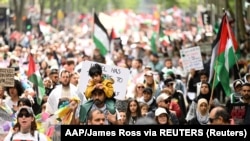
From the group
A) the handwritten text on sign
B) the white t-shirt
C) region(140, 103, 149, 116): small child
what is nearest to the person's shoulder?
the white t-shirt

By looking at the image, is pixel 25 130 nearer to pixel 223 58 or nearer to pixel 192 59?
pixel 223 58

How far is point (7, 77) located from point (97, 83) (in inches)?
112

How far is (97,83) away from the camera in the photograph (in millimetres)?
13641

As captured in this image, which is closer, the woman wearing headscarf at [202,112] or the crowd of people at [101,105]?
the crowd of people at [101,105]

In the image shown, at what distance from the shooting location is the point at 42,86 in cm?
1845

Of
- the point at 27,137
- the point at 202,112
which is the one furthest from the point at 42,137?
the point at 202,112

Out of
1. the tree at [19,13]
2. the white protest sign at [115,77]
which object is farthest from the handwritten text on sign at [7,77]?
the tree at [19,13]

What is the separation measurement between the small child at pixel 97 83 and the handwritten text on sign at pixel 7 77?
5.78 ft

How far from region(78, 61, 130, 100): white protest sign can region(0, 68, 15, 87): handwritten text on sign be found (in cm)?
111

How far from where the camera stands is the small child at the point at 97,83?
13.2 m

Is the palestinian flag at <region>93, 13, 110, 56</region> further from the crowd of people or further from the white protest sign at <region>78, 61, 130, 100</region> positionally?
the white protest sign at <region>78, 61, 130, 100</region>

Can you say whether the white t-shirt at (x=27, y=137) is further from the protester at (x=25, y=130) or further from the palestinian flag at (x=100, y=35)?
the palestinian flag at (x=100, y=35)

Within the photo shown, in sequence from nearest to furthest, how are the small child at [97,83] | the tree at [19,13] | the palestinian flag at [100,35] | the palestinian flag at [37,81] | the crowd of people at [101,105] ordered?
the crowd of people at [101,105] < the small child at [97,83] < the palestinian flag at [37,81] < the palestinian flag at [100,35] < the tree at [19,13]

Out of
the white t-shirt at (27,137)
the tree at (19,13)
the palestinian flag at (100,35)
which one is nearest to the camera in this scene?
the white t-shirt at (27,137)
